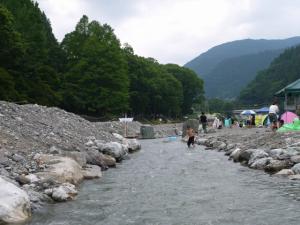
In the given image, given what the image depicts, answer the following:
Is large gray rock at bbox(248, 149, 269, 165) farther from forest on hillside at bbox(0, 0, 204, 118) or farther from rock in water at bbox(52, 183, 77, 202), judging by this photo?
forest on hillside at bbox(0, 0, 204, 118)

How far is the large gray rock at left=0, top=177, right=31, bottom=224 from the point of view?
1027 centimetres

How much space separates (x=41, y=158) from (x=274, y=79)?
162647mm

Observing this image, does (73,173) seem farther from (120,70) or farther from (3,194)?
(120,70)

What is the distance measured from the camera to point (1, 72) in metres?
44.5

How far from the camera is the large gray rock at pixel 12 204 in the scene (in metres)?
10.3

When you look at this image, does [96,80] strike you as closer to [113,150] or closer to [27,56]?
[27,56]

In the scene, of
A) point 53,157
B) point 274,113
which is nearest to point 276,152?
point 53,157

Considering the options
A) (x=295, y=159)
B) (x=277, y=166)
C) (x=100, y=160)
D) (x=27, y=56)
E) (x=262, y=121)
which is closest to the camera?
(x=277, y=166)

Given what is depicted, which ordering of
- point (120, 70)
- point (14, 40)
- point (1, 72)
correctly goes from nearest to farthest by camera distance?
1. point (1, 72)
2. point (14, 40)
3. point (120, 70)

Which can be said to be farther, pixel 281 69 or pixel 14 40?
pixel 281 69

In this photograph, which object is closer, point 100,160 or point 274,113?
point 100,160

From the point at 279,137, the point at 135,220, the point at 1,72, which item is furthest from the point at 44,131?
the point at 1,72

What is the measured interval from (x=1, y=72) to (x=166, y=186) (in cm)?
3354

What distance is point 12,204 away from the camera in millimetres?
10609
